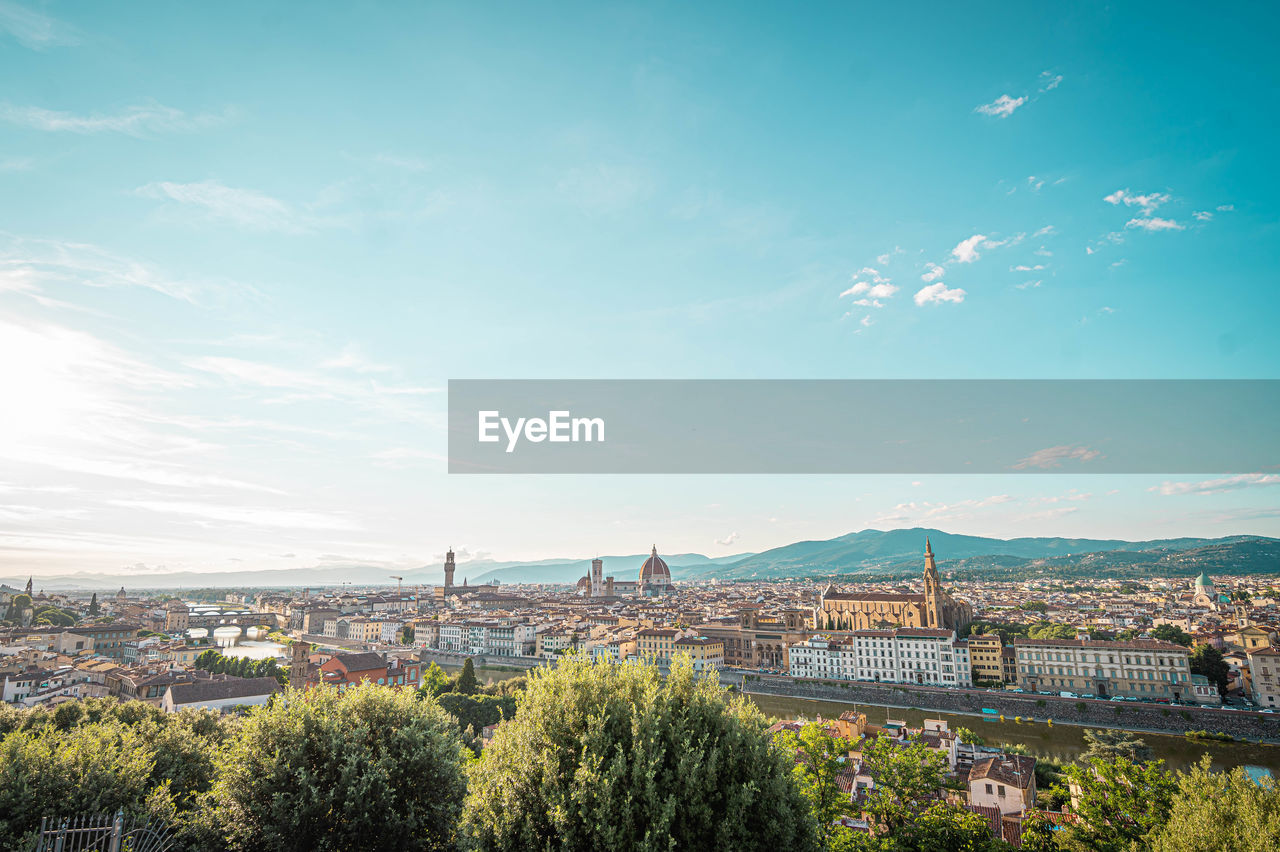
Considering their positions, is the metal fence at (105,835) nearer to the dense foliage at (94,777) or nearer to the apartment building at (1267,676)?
the dense foliage at (94,777)

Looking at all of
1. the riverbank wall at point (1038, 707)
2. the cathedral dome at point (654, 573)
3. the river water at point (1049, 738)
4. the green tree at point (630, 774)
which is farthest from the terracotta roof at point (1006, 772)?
the cathedral dome at point (654, 573)

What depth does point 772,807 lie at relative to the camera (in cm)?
874

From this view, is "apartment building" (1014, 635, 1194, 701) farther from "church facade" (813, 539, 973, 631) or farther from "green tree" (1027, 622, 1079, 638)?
"church facade" (813, 539, 973, 631)

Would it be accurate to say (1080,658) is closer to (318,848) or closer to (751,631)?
(751,631)

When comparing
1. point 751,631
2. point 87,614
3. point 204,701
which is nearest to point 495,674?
point 751,631

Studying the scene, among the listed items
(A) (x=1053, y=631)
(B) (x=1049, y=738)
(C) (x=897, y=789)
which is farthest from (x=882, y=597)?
(C) (x=897, y=789)

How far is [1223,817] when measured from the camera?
1073cm

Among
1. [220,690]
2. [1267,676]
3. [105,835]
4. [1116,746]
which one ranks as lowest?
[1267,676]


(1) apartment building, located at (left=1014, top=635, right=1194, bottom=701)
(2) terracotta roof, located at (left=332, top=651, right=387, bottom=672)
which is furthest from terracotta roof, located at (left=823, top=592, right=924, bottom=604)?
(2) terracotta roof, located at (left=332, top=651, right=387, bottom=672)

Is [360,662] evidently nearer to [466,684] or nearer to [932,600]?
[466,684]

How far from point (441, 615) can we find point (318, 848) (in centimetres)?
10974

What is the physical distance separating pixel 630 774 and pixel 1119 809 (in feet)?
37.9

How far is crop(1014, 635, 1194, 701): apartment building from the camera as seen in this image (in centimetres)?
5078

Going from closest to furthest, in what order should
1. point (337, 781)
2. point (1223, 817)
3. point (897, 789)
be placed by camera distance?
point (337, 781) < point (1223, 817) < point (897, 789)
